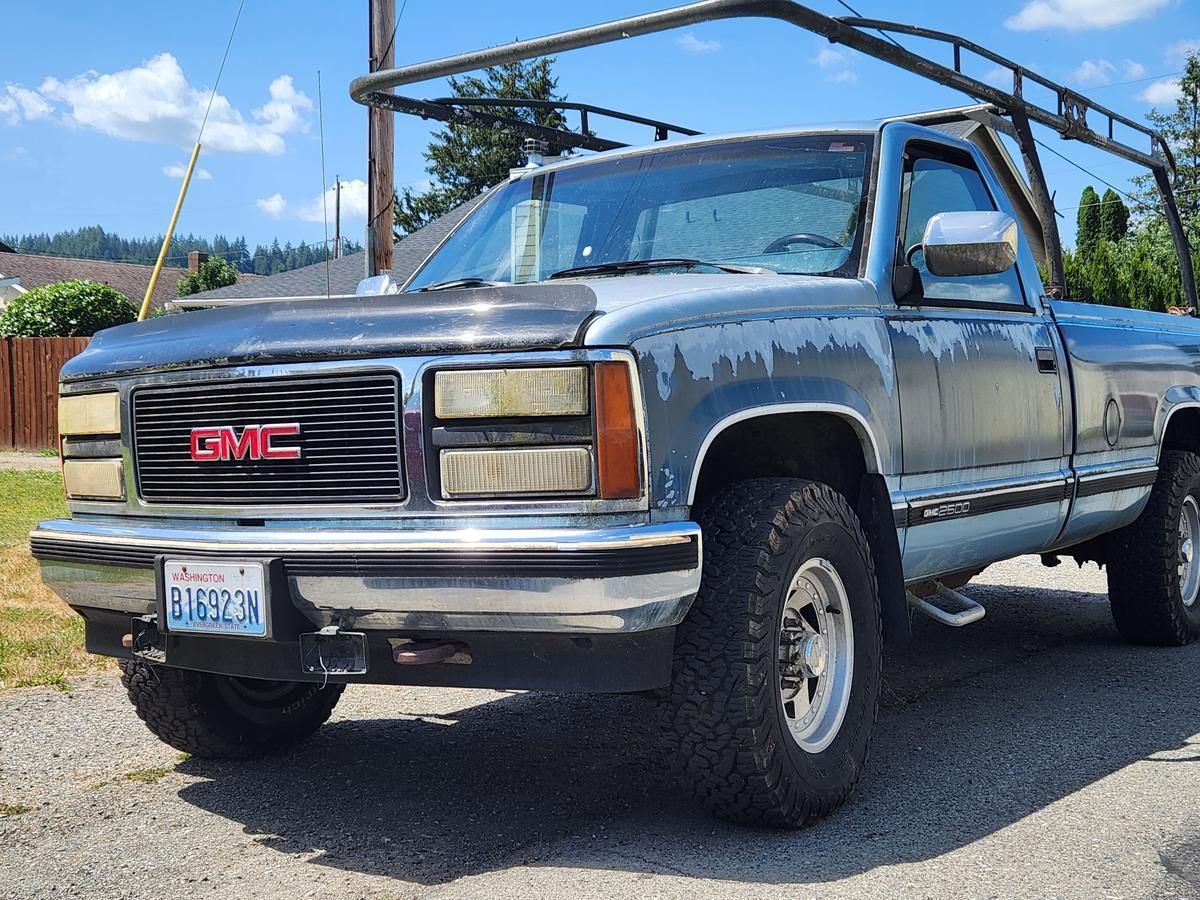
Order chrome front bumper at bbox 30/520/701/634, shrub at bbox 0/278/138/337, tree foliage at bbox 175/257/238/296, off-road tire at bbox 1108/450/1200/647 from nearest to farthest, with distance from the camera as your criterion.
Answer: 1. chrome front bumper at bbox 30/520/701/634
2. off-road tire at bbox 1108/450/1200/647
3. shrub at bbox 0/278/138/337
4. tree foliage at bbox 175/257/238/296

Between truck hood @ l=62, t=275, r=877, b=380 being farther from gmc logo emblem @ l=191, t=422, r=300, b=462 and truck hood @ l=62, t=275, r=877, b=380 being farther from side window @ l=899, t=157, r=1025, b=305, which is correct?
side window @ l=899, t=157, r=1025, b=305

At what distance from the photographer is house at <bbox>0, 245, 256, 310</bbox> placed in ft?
176

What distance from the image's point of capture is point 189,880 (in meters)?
3.24

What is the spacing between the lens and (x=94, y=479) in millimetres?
3818

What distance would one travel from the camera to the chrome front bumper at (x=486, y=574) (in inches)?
116

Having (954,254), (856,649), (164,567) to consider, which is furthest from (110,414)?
(954,254)

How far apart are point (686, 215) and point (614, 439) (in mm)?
1773

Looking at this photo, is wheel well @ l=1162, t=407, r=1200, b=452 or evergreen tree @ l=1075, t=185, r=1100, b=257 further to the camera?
evergreen tree @ l=1075, t=185, r=1100, b=257

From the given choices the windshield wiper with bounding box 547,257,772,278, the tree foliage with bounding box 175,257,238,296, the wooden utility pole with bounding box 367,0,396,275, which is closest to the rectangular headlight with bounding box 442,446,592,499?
the windshield wiper with bounding box 547,257,772,278

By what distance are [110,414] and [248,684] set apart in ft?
3.34

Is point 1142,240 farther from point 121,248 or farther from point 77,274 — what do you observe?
point 121,248

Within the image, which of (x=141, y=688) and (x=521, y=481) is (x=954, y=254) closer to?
(x=521, y=481)

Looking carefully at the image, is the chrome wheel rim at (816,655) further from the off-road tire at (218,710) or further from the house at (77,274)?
the house at (77,274)

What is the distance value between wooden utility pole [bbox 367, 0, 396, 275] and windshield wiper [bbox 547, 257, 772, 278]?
5409 millimetres
